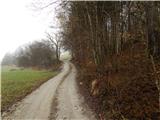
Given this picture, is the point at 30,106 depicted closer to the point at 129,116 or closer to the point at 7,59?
the point at 129,116

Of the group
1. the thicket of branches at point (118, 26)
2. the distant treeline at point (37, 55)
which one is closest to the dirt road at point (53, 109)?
the thicket of branches at point (118, 26)

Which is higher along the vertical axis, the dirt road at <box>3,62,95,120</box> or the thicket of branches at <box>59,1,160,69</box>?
the thicket of branches at <box>59,1,160,69</box>

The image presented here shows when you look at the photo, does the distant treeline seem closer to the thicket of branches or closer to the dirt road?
the thicket of branches

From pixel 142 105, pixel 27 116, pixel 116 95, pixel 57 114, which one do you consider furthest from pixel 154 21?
pixel 27 116

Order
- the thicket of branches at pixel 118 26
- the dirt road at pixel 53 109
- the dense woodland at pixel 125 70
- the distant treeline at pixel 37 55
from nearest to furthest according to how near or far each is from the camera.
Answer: the dense woodland at pixel 125 70
the dirt road at pixel 53 109
the thicket of branches at pixel 118 26
the distant treeline at pixel 37 55

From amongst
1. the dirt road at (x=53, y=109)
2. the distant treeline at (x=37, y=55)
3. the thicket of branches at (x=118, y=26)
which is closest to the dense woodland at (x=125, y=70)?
the thicket of branches at (x=118, y=26)

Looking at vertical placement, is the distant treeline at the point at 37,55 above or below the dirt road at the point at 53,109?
above

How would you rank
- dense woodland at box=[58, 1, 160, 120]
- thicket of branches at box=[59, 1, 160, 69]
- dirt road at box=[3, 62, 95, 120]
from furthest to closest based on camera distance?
thicket of branches at box=[59, 1, 160, 69], dirt road at box=[3, 62, 95, 120], dense woodland at box=[58, 1, 160, 120]

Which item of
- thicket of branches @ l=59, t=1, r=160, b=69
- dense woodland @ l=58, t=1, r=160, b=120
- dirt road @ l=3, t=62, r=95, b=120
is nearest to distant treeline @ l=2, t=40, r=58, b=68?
thicket of branches @ l=59, t=1, r=160, b=69

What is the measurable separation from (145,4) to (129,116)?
23.3 feet

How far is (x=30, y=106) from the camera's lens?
47.6 feet

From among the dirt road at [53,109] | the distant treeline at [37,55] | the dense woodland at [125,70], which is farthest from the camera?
the distant treeline at [37,55]

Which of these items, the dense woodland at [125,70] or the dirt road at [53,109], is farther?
the dirt road at [53,109]

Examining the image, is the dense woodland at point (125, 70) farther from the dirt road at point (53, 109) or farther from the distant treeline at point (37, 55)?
the distant treeline at point (37, 55)
